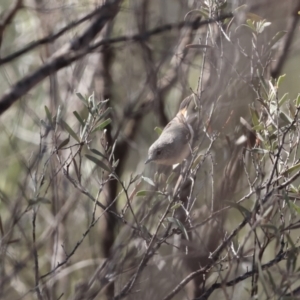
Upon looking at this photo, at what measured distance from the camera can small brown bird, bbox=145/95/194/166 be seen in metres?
1.97

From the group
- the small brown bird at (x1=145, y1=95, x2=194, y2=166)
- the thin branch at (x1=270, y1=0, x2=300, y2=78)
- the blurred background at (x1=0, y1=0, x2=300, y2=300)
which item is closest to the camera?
the blurred background at (x1=0, y1=0, x2=300, y2=300)

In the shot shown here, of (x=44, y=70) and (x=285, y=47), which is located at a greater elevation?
(x=44, y=70)

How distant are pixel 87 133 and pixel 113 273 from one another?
408 mm

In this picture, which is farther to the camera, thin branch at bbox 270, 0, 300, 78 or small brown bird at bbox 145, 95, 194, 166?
thin branch at bbox 270, 0, 300, 78

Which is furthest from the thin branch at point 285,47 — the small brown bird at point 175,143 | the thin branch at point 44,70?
the small brown bird at point 175,143

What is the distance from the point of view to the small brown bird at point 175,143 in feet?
6.47

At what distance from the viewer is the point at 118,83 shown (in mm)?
4094

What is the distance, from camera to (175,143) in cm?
197

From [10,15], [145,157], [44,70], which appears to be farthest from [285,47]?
[10,15]

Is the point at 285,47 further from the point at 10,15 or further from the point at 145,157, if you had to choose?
the point at 10,15

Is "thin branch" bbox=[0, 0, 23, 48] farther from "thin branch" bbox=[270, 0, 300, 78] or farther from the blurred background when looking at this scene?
"thin branch" bbox=[270, 0, 300, 78]

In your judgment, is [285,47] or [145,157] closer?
[285,47]

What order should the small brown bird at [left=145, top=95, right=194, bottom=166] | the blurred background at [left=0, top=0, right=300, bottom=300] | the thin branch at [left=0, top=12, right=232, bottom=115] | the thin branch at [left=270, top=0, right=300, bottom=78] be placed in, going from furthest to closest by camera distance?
the thin branch at [left=270, top=0, right=300, bottom=78] < the thin branch at [left=0, top=12, right=232, bottom=115] < the small brown bird at [left=145, top=95, right=194, bottom=166] < the blurred background at [left=0, top=0, right=300, bottom=300]

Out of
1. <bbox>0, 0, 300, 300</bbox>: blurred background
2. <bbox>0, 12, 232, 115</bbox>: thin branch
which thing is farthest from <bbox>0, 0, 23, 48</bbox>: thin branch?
<bbox>0, 12, 232, 115</bbox>: thin branch
